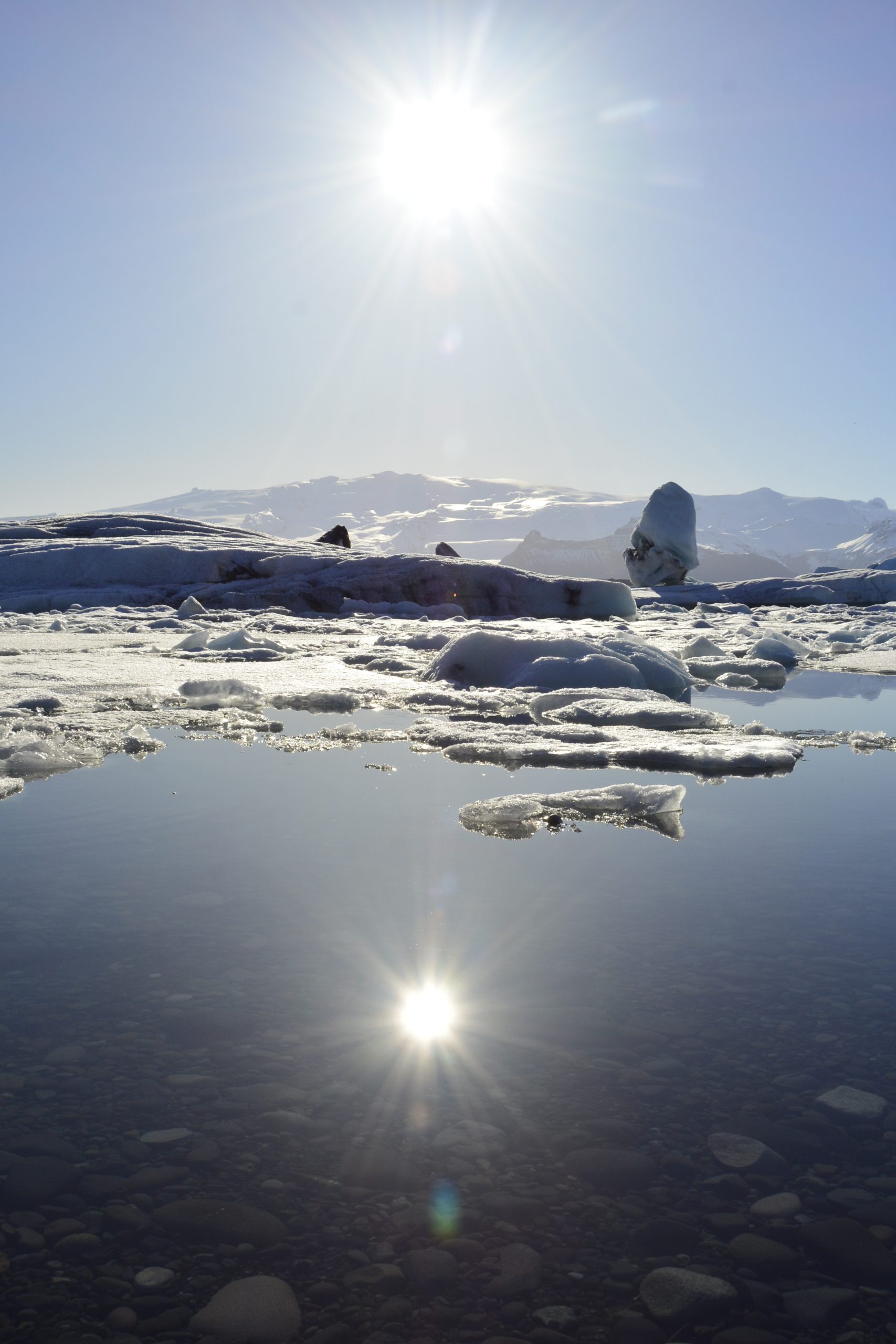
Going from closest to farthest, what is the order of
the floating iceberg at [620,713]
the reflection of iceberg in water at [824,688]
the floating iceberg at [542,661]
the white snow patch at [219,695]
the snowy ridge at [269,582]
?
1. the floating iceberg at [620,713]
2. the white snow patch at [219,695]
3. the floating iceberg at [542,661]
4. the reflection of iceberg in water at [824,688]
5. the snowy ridge at [269,582]

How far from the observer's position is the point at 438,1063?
1794 millimetres

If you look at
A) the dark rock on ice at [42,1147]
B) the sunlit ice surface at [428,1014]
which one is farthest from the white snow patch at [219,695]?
the dark rock on ice at [42,1147]

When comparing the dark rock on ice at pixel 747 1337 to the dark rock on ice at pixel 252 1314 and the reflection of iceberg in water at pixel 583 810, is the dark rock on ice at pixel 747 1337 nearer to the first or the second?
the dark rock on ice at pixel 252 1314

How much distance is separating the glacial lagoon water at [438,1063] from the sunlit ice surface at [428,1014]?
29mm

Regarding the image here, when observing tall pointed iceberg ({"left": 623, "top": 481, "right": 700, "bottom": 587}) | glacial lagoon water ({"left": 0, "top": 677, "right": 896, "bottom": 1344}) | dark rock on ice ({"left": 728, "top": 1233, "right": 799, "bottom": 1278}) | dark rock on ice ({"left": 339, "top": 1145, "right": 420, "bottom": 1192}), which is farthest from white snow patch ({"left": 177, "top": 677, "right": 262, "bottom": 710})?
tall pointed iceberg ({"left": 623, "top": 481, "right": 700, "bottom": 587})

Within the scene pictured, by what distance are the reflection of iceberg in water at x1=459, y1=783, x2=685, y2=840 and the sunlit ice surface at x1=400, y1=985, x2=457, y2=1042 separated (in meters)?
1.22

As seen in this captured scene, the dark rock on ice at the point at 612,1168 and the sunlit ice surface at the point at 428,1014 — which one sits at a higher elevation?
the sunlit ice surface at the point at 428,1014

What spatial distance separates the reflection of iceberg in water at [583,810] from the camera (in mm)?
3357

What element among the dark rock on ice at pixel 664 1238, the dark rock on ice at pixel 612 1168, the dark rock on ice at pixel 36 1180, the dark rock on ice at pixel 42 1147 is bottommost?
the dark rock on ice at pixel 664 1238

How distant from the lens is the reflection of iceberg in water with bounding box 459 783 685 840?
336 cm

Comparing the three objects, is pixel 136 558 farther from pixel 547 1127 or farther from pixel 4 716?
pixel 547 1127

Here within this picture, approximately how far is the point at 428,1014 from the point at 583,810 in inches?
65.4

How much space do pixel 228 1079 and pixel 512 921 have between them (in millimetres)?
942

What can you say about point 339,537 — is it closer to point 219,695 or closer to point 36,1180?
point 219,695
